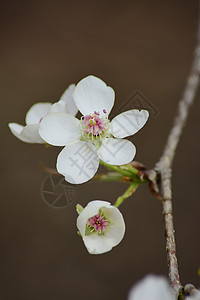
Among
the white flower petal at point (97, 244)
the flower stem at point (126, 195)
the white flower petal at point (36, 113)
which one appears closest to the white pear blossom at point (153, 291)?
the white flower petal at point (97, 244)

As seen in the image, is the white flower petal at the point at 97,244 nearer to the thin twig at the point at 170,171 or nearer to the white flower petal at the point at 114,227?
the white flower petal at the point at 114,227

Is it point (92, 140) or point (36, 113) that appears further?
point (36, 113)

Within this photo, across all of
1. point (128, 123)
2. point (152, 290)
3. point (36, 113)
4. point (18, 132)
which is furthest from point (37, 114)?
point (152, 290)

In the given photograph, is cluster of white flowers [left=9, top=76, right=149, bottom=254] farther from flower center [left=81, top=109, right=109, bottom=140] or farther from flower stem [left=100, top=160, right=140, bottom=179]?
flower stem [left=100, top=160, right=140, bottom=179]

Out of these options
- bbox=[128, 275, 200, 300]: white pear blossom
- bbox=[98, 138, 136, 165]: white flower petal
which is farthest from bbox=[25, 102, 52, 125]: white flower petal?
bbox=[128, 275, 200, 300]: white pear blossom

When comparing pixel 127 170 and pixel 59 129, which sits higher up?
pixel 59 129

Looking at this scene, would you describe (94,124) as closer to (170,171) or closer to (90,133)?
(90,133)
